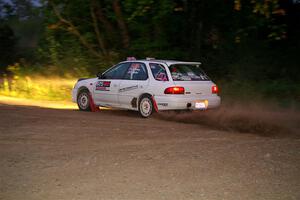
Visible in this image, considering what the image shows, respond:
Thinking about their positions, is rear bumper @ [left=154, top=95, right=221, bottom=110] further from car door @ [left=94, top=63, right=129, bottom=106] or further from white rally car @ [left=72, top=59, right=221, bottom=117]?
car door @ [left=94, top=63, right=129, bottom=106]

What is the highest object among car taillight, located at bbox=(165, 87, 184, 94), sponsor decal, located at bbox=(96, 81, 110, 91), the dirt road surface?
sponsor decal, located at bbox=(96, 81, 110, 91)

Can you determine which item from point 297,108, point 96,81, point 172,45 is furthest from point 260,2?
point 172,45

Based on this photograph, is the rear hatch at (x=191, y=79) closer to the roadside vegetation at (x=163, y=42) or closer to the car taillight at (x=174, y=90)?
the car taillight at (x=174, y=90)

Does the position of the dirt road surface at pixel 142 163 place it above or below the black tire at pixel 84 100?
below

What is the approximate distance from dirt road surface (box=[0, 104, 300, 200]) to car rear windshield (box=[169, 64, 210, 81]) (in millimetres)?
1773

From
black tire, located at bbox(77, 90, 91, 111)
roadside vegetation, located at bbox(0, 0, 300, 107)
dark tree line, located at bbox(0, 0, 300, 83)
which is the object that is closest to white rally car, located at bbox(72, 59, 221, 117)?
black tire, located at bbox(77, 90, 91, 111)

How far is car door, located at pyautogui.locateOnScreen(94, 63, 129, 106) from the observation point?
44.7ft

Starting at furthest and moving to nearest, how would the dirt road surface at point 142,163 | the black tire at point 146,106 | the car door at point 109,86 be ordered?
the car door at point 109,86, the black tire at point 146,106, the dirt road surface at point 142,163

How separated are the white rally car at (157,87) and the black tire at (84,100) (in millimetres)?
517

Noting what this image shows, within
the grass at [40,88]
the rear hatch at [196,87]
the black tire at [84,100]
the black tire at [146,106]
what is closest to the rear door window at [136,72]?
the black tire at [146,106]

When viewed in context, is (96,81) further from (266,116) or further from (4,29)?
(4,29)

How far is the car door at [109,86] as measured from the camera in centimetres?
1361

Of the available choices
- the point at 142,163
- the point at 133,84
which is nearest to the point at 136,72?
the point at 133,84

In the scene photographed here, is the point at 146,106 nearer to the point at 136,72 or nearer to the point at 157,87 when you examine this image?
the point at 157,87
